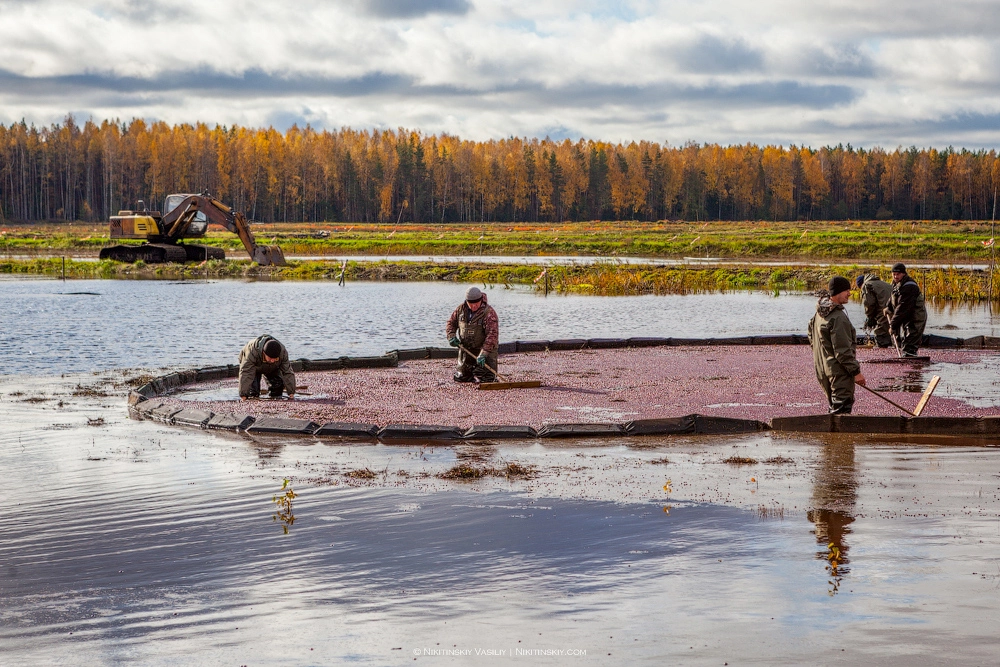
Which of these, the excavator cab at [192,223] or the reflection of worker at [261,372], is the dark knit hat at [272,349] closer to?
the reflection of worker at [261,372]

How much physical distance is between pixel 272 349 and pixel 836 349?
7.23 metres

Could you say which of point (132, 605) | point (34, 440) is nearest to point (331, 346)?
point (34, 440)

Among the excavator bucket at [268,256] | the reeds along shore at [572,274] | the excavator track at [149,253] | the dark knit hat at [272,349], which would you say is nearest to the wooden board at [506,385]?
the dark knit hat at [272,349]

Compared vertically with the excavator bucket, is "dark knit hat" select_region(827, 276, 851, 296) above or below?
below

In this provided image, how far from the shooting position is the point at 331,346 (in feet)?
78.3

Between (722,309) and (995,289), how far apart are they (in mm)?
10197

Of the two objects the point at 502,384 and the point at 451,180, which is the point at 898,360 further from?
the point at 451,180

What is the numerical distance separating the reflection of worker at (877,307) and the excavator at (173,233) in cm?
3674

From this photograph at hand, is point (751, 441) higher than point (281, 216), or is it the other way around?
point (281, 216)

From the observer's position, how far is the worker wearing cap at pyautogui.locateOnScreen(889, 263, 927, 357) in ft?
62.6

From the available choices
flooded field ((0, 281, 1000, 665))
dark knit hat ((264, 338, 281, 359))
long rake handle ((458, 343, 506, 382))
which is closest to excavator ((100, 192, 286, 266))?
long rake handle ((458, 343, 506, 382))

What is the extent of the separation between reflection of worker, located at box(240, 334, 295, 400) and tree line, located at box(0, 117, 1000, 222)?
119 meters

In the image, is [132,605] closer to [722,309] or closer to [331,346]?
[331,346]

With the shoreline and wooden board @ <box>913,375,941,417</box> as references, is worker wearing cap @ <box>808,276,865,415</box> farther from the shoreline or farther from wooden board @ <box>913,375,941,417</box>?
wooden board @ <box>913,375,941,417</box>
